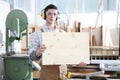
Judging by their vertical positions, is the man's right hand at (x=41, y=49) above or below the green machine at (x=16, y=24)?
below

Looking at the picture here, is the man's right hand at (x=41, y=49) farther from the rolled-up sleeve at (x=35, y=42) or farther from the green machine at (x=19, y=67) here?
the green machine at (x=19, y=67)

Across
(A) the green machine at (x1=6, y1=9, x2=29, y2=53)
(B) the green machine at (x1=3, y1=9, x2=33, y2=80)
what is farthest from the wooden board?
(A) the green machine at (x1=6, y1=9, x2=29, y2=53)

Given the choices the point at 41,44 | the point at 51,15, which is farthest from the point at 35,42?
the point at 51,15

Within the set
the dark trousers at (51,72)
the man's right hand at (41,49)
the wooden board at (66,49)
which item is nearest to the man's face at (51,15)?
the wooden board at (66,49)

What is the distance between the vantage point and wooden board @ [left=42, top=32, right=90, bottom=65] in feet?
6.09

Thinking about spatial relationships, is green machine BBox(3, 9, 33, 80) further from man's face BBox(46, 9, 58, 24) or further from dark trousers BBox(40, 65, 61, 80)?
man's face BBox(46, 9, 58, 24)

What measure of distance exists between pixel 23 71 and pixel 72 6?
4.30 metres

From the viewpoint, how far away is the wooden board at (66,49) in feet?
6.09

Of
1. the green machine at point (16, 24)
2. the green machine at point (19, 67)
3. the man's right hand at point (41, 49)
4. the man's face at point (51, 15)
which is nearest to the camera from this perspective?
the man's right hand at point (41, 49)

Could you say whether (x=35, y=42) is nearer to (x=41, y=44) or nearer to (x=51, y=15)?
(x=41, y=44)

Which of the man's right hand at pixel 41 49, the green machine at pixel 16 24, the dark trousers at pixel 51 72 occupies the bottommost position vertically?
the dark trousers at pixel 51 72

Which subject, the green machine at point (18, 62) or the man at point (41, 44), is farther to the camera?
the green machine at point (18, 62)

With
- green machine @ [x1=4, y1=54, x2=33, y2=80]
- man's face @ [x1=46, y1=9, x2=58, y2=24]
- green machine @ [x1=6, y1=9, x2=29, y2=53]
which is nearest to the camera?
man's face @ [x1=46, y1=9, x2=58, y2=24]

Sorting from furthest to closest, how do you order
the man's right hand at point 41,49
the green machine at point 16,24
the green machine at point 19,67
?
the green machine at point 16,24 < the green machine at point 19,67 < the man's right hand at point 41,49
